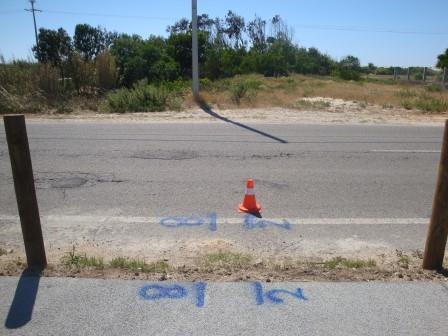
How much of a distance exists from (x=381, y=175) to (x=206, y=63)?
32191mm

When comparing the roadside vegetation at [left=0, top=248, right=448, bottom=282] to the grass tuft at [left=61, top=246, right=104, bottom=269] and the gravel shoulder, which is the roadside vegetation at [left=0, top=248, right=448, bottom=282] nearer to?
the grass tuft at [left=61, top=246, right=104, bottom=269]

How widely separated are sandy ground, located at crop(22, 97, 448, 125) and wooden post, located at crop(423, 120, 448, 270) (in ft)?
32.4

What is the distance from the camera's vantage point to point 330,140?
9773 mm

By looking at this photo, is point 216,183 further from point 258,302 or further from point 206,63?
point 206,63

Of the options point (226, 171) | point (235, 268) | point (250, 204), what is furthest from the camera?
point (226, 171)

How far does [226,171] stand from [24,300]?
4.39 meters

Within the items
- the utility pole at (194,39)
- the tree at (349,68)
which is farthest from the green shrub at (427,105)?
the tree at (349,68)

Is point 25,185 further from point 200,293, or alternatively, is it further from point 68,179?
point 68,179

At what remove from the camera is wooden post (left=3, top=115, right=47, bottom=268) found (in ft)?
10.3

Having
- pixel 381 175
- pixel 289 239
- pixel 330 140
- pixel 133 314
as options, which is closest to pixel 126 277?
pixel 133 314

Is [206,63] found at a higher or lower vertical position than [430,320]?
higher

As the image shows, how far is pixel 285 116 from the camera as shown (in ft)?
46.9

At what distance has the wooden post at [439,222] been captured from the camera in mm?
3227

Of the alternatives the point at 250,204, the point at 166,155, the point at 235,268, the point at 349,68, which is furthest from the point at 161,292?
the point at 349,68
